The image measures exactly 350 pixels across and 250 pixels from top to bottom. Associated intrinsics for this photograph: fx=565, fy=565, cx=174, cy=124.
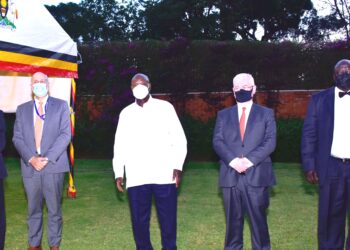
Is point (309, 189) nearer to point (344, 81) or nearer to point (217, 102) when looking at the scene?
point (344, 81)

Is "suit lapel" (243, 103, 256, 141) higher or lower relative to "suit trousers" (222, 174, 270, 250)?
higher

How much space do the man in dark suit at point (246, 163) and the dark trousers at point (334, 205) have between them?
536 millimetres

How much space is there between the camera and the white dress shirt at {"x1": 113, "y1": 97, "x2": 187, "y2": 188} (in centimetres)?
577

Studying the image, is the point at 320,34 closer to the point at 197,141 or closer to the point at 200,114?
the point at 200,114

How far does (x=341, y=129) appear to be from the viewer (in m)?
5.45

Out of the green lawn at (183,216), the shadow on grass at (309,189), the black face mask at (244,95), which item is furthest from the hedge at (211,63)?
the black face mask at (244,95)

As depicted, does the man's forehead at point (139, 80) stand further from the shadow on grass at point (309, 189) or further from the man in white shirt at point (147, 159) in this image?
the shadow on grass at point (309, 189)

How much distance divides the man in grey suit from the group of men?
0.04 ft

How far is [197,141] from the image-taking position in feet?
58.9

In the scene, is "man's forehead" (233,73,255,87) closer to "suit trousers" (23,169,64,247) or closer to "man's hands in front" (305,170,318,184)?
"man's hands in front" (305,170,318,184)

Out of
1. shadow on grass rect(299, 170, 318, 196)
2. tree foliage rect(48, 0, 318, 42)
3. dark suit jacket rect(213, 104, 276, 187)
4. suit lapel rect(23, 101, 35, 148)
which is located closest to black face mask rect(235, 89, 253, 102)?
dark suit jacket rect(213, 104, 276, 187)

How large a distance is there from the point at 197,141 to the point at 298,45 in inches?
219

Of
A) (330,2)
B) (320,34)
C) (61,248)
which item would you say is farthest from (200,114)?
(320,34)

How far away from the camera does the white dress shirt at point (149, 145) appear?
18.9ft
